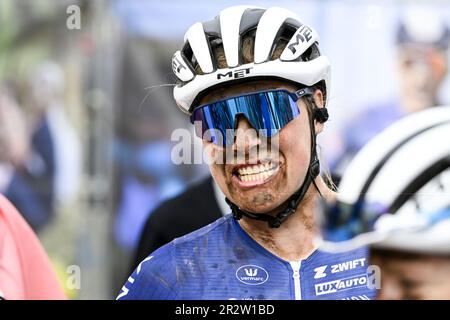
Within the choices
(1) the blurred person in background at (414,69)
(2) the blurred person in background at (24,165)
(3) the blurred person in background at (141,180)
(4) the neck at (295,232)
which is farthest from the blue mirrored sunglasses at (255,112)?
(3) the blurred person in background at (141,180)

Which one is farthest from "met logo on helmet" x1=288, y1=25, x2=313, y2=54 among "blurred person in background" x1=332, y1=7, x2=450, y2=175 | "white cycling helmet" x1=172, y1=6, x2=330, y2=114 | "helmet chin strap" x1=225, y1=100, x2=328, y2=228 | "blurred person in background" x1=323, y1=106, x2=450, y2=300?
"blurred person in background" x1=332, y1=7, x2=450, y2=175

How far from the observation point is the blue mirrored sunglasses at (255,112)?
121 inches

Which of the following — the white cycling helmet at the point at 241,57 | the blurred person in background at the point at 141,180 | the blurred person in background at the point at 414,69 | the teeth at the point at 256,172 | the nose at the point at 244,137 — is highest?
the blurred person in background at the point at 414,69

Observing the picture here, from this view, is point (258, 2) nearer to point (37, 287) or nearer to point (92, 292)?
point (92, 292)

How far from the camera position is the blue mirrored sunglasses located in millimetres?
3078

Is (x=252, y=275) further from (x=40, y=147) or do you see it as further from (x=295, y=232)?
(x=40, y=147)

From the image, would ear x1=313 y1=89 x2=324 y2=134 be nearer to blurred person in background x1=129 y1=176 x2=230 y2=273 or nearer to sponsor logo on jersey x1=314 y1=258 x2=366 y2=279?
sponsor logo on jersey x1=314 y1=258 x2=366 y2=279

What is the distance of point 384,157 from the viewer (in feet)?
8.43

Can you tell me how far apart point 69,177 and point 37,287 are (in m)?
3.91

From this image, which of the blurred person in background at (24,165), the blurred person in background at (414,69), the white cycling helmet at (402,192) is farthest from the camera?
the blurred person in background at (24,165)

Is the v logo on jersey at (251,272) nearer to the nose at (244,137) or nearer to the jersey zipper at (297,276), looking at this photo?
the jersey zipper at (297,276)

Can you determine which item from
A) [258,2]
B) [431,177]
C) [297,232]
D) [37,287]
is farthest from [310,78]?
[258,2]

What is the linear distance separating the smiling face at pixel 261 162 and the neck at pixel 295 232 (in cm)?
8

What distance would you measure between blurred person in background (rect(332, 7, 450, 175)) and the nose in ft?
12.6
